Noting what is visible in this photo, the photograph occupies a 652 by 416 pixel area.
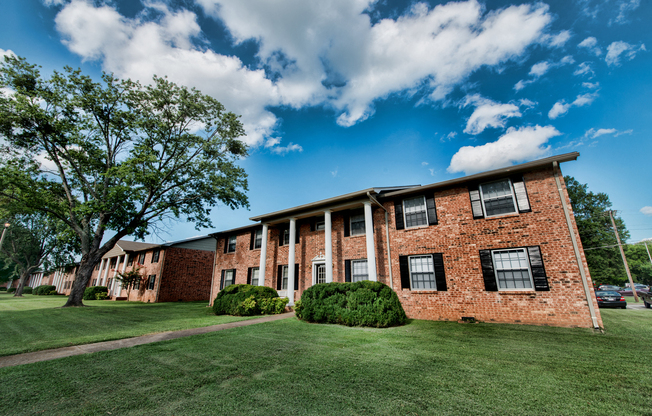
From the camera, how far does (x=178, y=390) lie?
11.3ft

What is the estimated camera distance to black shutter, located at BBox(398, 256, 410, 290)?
35.4ft

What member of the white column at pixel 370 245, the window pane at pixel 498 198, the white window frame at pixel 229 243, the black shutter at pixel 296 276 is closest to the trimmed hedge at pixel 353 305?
the white column at pixel 370 245

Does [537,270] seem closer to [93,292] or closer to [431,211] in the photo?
[431,211]

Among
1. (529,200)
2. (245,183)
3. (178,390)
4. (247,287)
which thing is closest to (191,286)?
(245,183)

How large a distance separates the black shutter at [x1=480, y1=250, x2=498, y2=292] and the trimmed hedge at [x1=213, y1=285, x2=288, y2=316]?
28.6 ft

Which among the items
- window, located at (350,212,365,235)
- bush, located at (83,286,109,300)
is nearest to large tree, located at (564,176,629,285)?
window, located at (350,212,365,235)

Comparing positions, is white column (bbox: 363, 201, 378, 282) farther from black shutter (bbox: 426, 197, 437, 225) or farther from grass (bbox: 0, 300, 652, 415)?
grass (bbox: 0, 300, 652, 415)

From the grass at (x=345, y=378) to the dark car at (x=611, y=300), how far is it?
13789mm

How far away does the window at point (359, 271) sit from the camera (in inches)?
481

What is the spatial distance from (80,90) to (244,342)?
19737mm

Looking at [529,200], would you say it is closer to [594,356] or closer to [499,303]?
[499,303]

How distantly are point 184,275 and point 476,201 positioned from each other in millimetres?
24724

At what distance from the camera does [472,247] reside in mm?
9727

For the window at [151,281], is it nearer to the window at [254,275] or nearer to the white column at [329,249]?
the window at [254,275]
